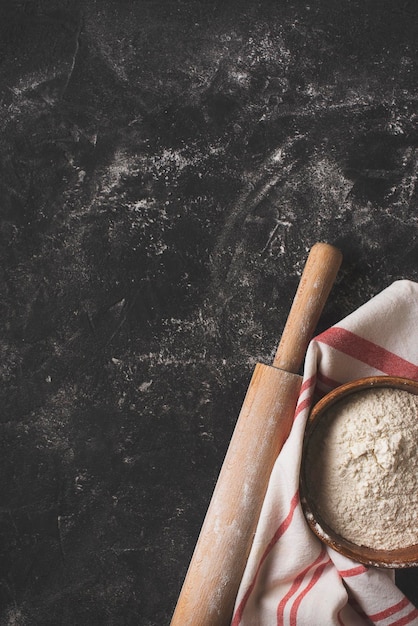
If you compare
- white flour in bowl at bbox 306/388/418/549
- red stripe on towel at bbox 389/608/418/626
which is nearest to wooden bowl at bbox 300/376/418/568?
white flour in bowl at bbox 306/388/418/549

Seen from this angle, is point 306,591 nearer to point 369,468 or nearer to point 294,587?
point 294,587

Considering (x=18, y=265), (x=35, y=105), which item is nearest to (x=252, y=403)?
(x=18, y=265)

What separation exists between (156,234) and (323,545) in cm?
67

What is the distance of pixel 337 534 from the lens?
1143 millimetres

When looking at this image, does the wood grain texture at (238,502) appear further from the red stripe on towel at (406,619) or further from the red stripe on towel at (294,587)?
the red stripe on towel at (406,619)

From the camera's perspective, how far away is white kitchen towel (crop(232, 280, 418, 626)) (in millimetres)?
1164

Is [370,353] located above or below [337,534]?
above

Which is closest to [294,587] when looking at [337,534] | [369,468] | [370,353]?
[337,534]

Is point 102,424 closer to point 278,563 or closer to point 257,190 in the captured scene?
point 278,563

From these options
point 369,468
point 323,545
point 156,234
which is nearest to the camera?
point 369,468

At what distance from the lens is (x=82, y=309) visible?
1.34 metres

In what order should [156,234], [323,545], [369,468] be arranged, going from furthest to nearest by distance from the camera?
1. [156,234]
2. [323,545]
3. [369,468]

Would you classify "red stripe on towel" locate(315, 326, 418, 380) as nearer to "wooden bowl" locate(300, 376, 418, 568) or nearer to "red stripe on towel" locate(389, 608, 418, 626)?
"wooden bowl" locate(300, 376, 418, 568)

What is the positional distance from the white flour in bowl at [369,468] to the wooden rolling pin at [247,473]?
0.26 feet
